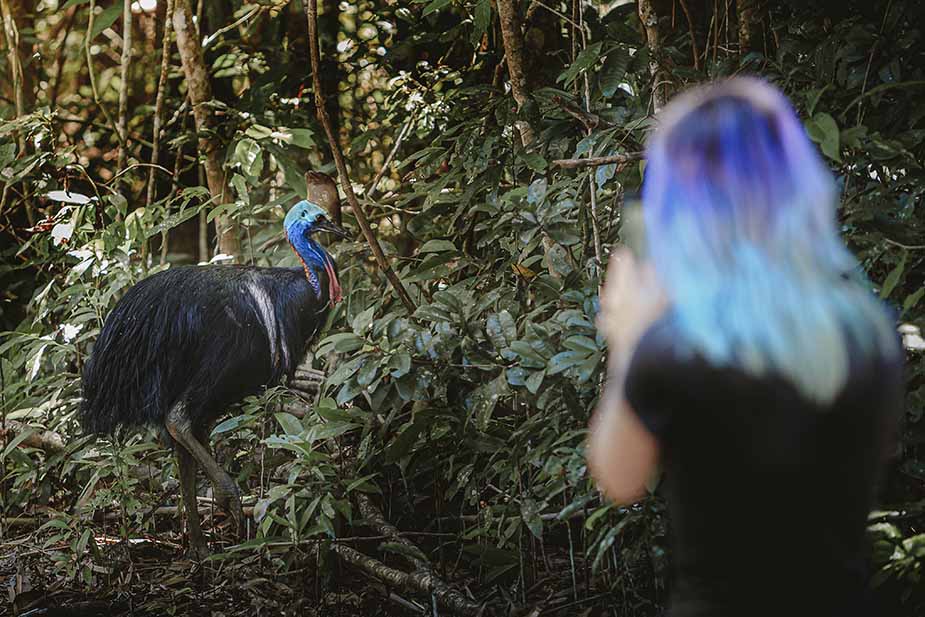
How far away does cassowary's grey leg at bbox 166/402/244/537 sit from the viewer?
3.78 m

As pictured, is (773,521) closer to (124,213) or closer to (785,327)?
(785,327)

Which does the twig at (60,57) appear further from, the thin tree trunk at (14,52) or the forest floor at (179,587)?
the forest floor at (179,587)


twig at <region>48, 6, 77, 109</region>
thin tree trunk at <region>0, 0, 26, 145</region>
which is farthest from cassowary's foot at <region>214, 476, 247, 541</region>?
twig at <region>48, 6, 77, 109</region>

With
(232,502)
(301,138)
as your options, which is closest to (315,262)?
(301,138)

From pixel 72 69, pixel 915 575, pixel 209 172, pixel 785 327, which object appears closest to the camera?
pixel 785 327

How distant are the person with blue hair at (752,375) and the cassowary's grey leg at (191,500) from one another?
2663 millimetres

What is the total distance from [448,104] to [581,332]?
1.78 meters

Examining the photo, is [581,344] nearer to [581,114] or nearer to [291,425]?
[581,114]

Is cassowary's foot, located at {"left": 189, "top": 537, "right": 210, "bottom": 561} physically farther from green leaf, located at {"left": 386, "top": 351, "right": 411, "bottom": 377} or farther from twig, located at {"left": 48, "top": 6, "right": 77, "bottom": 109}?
twig, located at {"left": 48, "top": 6, "right": 77, "bottom": 109}

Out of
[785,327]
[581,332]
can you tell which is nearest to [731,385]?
[785,327]

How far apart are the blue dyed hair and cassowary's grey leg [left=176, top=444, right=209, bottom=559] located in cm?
278

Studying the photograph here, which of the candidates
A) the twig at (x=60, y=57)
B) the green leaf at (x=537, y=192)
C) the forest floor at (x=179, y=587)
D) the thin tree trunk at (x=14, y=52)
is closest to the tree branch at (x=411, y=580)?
the forest floor at (x=179, y=587)

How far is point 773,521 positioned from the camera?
4.40 feet

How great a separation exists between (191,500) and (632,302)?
2796 millimetres
